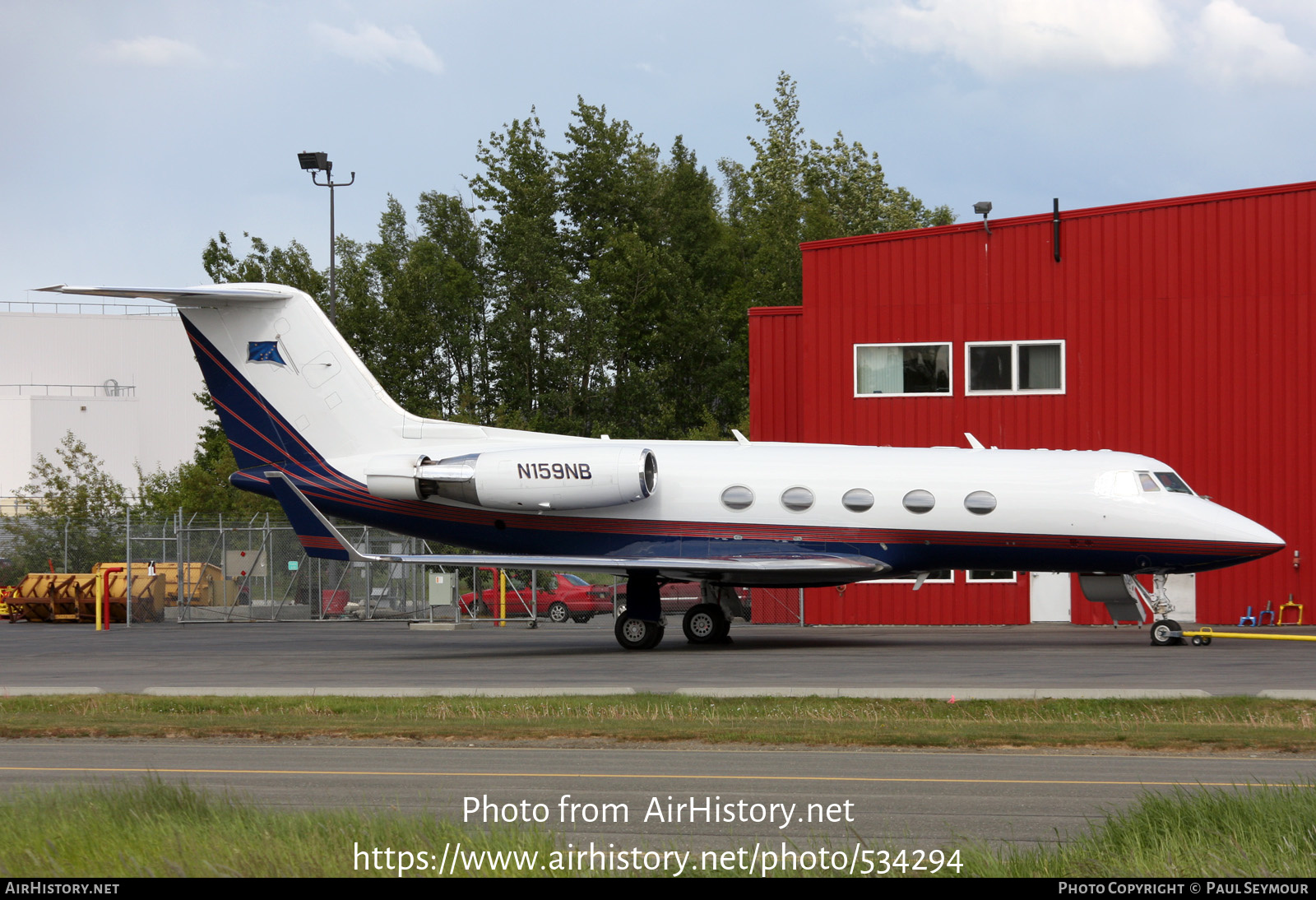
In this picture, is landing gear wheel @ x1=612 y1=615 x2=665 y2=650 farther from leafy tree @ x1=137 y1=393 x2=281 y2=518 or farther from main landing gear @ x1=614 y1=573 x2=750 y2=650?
leafy tree @ x1=137 y1=393 x2=281 y2=518

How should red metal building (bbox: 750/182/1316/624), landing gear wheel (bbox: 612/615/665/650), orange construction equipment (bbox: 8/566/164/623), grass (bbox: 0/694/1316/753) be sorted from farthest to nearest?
orange construction equipment (bbox: 8/566/164/623) → red metal building (bbox: 750/182/1316/624) → landing gear wheel (bbox: 612/615/665/650) → grass (bbox: 0/694/1316/753)

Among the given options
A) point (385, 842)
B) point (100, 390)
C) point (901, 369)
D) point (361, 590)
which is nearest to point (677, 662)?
A: point (901, 369)

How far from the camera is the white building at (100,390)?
76.6 m

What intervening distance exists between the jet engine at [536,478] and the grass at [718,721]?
24.8ft

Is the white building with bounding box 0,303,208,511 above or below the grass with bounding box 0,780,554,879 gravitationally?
above

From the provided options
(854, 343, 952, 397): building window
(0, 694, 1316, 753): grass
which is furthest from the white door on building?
(0, 694, 1316, 753): grass

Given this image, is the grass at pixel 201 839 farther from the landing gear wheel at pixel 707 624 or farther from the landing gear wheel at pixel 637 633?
the landing gear wheel at pixel 707 624

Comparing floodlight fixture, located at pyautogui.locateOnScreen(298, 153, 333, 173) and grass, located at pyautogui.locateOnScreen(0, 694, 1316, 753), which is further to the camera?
floodlight fixture, located at pyautogui.locateOnScreen(298, 153, 333, 173)

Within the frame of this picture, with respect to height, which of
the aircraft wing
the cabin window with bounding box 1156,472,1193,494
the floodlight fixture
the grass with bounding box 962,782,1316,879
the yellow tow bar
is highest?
the floodlight fixture

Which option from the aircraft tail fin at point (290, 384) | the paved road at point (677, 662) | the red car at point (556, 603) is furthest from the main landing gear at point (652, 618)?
the red car at point (556, 603)

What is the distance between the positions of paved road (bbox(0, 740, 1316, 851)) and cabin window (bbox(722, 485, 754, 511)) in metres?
11.0

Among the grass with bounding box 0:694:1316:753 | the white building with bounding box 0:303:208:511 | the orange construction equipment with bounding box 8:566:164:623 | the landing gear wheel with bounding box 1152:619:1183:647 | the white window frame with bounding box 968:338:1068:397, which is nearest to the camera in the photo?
the grass with bounding box 0:694:1316:753

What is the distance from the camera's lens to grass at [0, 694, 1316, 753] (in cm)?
1286

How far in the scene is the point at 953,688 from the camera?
53.6 feet
